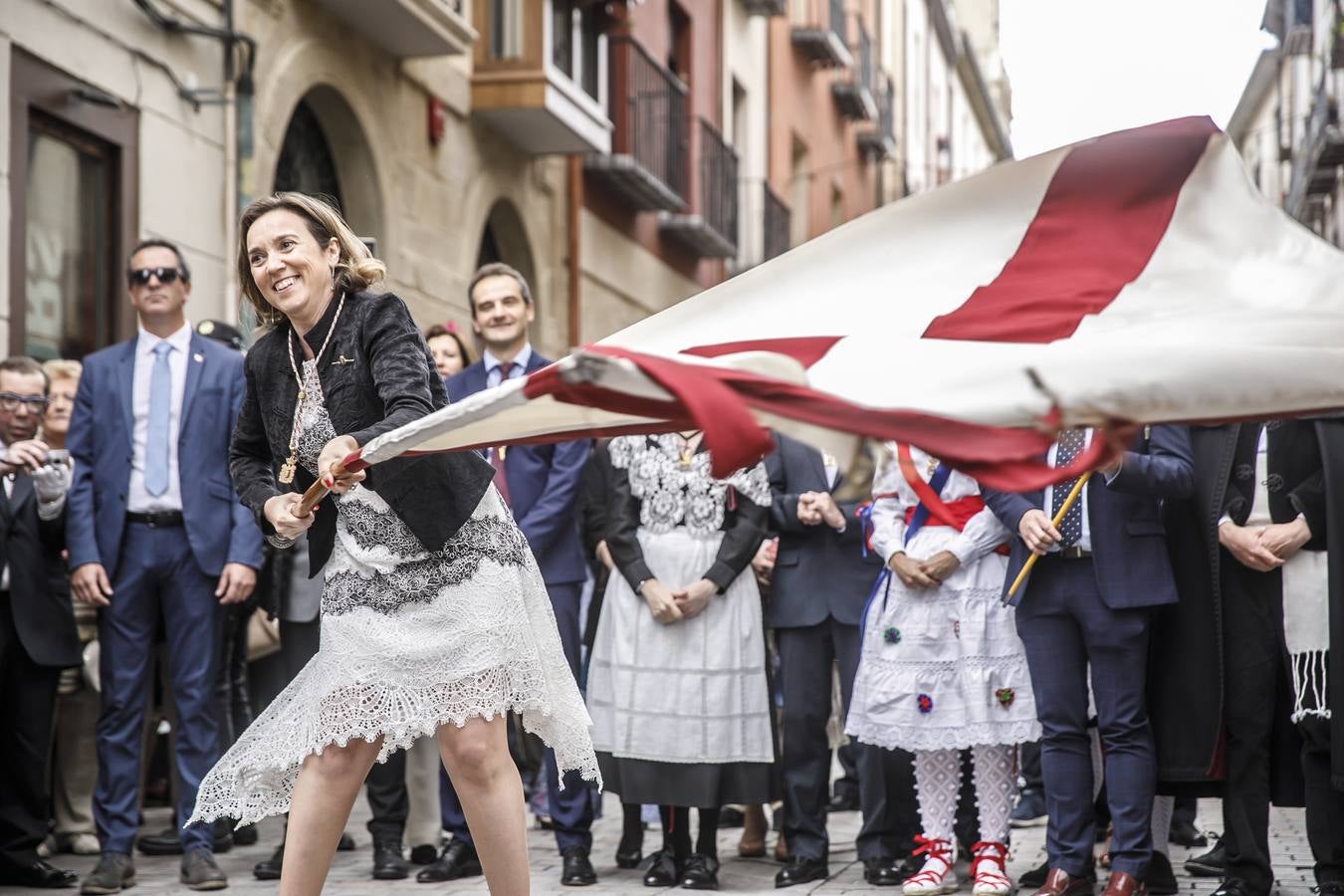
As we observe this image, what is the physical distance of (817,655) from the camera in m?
7.30

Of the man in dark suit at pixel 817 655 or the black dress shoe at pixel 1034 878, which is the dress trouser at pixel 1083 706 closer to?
the black dress shoe at pixel 1034 878

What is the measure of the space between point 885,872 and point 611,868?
1.19m

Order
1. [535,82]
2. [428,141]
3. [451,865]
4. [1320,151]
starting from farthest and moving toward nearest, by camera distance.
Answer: [1320,151]
[535,82]
[428,141]
[451,865]

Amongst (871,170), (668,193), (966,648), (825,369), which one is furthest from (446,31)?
(871,170)

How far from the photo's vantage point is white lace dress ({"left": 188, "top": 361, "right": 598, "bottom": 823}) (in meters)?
4.66

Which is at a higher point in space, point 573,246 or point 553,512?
point 573,246

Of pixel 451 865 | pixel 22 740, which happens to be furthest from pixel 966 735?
pixel 22 740

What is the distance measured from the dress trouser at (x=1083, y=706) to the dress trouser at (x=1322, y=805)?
53cm

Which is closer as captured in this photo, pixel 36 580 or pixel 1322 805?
pixel 1322 805

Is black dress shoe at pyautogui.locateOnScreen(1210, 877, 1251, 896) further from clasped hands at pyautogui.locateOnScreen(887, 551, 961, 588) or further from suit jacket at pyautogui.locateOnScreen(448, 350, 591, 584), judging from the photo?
suit jacket at pyautogui.locateOnScreen(448, 350, 591, 584)

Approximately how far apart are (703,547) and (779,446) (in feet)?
2.37

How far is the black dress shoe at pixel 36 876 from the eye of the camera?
6.72 metres

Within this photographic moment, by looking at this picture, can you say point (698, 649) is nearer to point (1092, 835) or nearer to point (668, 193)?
point (1092, 835)

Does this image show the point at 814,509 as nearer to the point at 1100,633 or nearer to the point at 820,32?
the point at 1100,633
